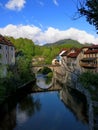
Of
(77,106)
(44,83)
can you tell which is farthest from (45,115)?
(44,83)

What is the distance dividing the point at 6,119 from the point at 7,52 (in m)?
28.9

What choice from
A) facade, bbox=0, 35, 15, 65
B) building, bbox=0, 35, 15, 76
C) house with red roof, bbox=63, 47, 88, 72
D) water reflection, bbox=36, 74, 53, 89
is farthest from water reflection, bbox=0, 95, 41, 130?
house with red roof, bbox=63, 47, 88, 72

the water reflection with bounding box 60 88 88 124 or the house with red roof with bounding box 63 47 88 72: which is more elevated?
the house with red roof with bounding box 63 47 88 72

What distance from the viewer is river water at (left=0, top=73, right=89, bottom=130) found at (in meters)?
30.2

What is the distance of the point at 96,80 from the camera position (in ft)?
131

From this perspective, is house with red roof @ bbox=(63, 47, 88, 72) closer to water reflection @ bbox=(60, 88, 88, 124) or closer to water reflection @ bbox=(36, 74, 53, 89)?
water reflection @ bbox=(36, 74, 53, 89)

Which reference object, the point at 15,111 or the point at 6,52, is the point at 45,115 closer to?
the point at 15,111

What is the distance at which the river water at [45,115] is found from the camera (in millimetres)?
30200

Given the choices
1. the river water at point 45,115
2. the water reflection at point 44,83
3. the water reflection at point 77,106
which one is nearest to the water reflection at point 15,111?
the river water at point 45,115

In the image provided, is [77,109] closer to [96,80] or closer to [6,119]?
[96,80]

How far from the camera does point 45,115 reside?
3616cm

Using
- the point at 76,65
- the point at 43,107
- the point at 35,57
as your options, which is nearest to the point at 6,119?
the point at 43,107

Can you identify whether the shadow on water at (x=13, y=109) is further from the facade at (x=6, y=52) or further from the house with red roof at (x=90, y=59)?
the house with red roof at (x=90, y=59)

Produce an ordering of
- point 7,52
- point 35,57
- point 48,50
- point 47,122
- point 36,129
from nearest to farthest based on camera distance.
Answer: point 36,129
point 47,122
point 7,52
point 35,57
point 48,50
